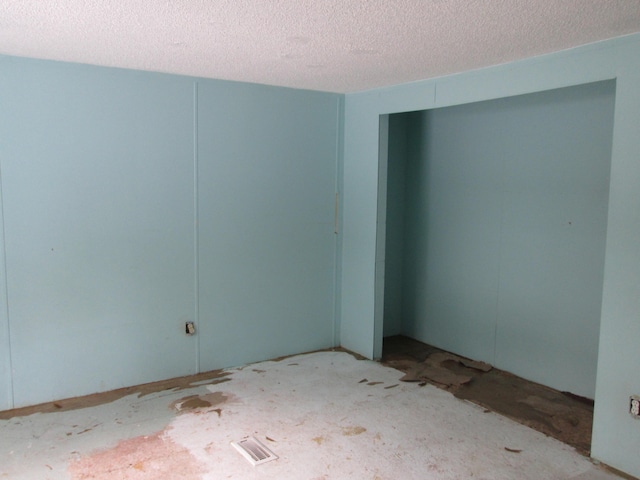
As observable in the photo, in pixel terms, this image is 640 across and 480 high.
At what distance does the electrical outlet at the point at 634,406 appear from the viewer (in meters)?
2.87

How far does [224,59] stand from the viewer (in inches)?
137

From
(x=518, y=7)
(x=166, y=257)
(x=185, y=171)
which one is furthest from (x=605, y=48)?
(x=166, y=257)

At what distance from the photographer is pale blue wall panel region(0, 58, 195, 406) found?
3.52 metres

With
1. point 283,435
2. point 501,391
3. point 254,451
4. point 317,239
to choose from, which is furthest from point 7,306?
point 501,391

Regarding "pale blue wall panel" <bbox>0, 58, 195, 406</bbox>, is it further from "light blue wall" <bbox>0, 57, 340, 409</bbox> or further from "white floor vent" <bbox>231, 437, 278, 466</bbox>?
"white floor vent" <bbox>231, 437, 278, 466</bbox>

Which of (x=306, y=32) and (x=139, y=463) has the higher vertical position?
(x=306, y=32)

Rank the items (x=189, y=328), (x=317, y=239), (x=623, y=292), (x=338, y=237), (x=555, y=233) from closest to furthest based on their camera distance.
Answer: (x=623, y=292)
(x=555, y=233)
(x=189, y=328)
(x=317, y=239)
(x=338, y=237)

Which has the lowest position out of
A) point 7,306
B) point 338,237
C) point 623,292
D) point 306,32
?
point 7,306

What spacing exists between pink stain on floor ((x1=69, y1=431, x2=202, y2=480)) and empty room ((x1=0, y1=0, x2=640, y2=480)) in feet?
0.07

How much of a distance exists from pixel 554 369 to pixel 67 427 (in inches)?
139

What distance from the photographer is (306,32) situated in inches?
110

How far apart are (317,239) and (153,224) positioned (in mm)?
1505

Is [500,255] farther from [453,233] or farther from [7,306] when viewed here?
[7,306]

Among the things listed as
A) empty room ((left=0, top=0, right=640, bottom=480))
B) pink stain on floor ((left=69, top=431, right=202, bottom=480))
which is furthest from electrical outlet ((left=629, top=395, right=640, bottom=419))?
pink stain on floor ((left=69, top=431, right=202, bottom=480))
